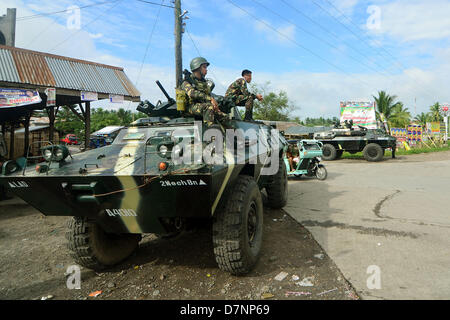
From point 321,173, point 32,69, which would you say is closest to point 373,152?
point 321,173

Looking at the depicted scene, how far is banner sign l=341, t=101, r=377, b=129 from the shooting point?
19.9 metres

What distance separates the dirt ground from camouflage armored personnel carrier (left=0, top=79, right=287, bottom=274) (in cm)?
23

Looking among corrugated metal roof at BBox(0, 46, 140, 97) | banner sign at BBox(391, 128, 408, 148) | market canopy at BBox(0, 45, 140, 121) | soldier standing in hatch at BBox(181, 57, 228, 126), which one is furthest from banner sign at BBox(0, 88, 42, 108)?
banner sign at BBox(391, 128, 408, 148)

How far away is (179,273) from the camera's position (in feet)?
11.1

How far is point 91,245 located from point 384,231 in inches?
141

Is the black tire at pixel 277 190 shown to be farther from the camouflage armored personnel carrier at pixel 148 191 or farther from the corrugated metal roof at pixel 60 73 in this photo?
the corrugated metal roof at pixel 60 73

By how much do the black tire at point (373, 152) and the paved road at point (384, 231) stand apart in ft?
19.8

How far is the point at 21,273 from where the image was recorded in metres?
3.57

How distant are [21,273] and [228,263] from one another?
228 cm

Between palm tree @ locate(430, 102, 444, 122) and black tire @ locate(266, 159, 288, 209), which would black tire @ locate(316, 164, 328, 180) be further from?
palm tree @ locate(430, 102, 444, 122)

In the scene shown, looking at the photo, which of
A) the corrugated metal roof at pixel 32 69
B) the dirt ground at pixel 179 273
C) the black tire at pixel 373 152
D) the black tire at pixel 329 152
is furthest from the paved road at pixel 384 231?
the black tire at pixel 329 152

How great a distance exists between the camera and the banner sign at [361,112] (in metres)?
19.9

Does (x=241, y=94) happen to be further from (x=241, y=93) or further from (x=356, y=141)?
(x=356, y=141)
